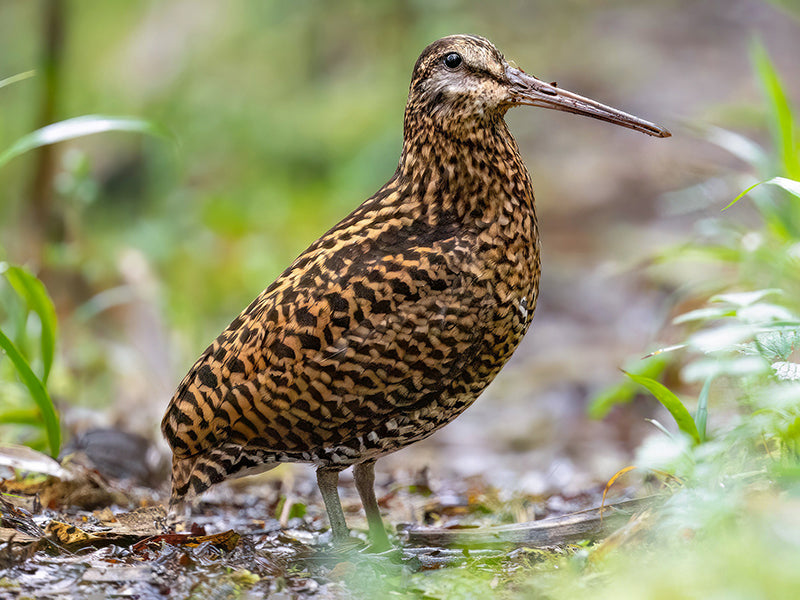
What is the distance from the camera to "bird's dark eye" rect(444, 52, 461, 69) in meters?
3.44

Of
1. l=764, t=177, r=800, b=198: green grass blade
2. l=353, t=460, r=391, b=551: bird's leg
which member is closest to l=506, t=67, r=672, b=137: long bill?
l=764, t=177, r=800, b=198: green grass blade

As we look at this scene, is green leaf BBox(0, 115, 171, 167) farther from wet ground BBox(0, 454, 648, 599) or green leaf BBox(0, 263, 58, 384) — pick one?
wet ground BBox(0, 454, 648, 599)

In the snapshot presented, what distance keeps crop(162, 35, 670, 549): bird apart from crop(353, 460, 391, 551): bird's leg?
0.01m

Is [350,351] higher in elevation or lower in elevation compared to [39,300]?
lower

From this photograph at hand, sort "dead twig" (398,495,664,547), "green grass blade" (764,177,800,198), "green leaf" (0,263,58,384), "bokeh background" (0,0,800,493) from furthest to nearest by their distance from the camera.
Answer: "bokeh background" (0,0,800,493) → "green leaf" (0,263,58,384) → "dead twig" (398,495,664,547) → "green grass blade" (764,177,800,198)

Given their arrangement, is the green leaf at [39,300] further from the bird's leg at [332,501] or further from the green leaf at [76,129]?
the bird's leg at [332,501]

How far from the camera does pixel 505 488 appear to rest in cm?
474

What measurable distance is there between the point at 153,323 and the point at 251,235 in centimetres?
365

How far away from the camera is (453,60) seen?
3.44m

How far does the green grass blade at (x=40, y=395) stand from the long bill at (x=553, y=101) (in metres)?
2.09

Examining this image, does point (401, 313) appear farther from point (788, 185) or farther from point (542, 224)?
point (542, 224)

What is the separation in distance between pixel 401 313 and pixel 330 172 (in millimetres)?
7964

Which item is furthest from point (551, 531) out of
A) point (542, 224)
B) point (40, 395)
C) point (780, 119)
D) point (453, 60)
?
point (542, 224)

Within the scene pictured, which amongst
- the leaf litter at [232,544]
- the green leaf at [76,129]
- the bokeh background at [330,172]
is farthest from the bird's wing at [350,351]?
the bokeh background at [330,172]
